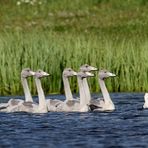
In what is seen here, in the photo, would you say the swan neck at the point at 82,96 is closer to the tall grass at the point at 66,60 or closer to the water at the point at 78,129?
the water at the point at 78,129

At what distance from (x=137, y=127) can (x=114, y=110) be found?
3721 mm

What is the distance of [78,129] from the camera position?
2103 centimetres

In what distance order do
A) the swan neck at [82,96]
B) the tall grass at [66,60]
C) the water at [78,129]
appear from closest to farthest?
the water at [78,129] → the swan neck at [82,96] → the tall grass at [66,60]

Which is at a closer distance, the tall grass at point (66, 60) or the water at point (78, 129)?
the water at point (78, 129)

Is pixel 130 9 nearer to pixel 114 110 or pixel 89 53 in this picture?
pixel 89 53

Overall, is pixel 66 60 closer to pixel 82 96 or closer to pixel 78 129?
pixel 82 96

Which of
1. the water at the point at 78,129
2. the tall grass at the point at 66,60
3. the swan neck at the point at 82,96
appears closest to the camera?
the water at the point at 78,129

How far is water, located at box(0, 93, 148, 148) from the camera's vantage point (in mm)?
19188

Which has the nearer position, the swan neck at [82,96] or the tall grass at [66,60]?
the swan neck at [82,96]

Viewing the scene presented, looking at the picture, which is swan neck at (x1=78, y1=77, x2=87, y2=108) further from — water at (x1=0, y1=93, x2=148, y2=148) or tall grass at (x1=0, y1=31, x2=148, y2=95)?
tall grass at (x1=0, y1=31, x2=148, y2=95)

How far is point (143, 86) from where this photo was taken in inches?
1138

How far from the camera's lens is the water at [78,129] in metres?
19.2

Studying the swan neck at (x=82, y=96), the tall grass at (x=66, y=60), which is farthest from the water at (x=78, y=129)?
the tall grass at (x=66, y=60)

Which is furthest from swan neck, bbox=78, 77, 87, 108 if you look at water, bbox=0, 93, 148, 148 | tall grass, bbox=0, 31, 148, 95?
tall grass, bbox=0, 31, 148, 95
